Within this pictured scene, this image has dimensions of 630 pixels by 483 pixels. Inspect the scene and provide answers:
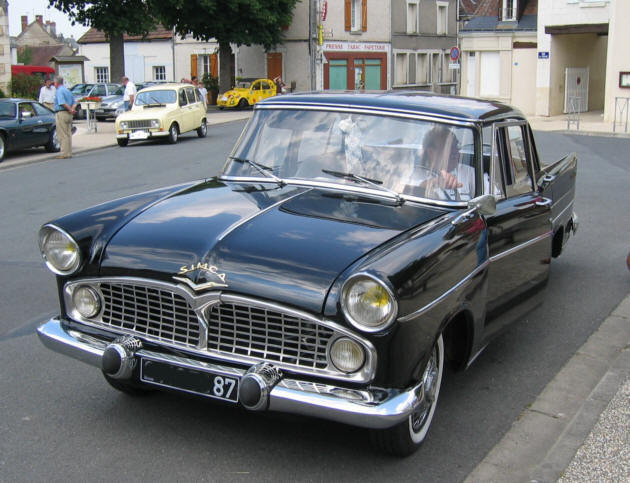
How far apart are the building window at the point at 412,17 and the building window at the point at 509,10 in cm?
1262

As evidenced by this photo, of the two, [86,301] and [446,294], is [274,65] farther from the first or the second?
[446,294]

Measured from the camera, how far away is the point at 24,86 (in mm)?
30656

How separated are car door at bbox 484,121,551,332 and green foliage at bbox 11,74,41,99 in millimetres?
27919

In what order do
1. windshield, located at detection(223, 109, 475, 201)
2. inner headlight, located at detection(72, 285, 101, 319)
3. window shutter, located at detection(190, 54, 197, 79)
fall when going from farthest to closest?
window shutter, located at detection(190, 54, 197, 79)
windshield, located at detection(223, 109, 475, 201)
inner headlight, located at detection(72, 285, 101, 319)

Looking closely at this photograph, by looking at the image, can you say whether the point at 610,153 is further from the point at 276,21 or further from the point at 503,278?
the point at 276,21

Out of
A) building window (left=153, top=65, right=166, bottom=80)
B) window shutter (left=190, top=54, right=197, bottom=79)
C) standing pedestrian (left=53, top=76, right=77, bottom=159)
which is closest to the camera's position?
standing pedestrian (left=53, top=76, right=77, bottom=159)

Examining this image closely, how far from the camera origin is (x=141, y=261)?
389 centimetres

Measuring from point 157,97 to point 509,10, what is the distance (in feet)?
78.2

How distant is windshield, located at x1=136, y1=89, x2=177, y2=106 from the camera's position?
2262 centimetres

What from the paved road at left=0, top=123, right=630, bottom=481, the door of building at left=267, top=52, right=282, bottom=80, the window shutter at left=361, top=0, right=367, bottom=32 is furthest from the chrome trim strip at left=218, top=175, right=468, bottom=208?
the window shutter at left=361, top=0, right=367, bottom=32

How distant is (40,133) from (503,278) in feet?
55.6

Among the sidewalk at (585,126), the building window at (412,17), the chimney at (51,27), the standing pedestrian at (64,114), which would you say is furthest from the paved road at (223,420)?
the chimney at (51,27)

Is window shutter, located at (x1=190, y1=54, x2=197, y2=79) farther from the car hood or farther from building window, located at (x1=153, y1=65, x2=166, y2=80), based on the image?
the car hood

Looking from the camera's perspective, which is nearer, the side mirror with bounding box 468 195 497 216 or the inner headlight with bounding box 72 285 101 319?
the inner headlight with bounding box 72 285 101 319
